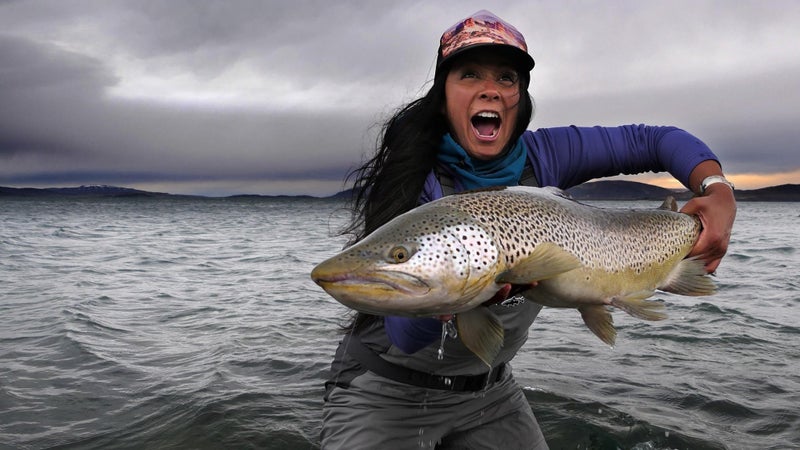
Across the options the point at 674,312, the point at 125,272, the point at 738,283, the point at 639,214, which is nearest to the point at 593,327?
the point at 639,214

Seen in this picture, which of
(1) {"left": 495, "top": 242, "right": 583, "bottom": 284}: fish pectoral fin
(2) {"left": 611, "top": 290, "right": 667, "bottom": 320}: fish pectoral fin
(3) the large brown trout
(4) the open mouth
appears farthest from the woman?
(1) {"left": 495, "top": 242, "right": 583, "bottom": 284}: fish pectoral fin

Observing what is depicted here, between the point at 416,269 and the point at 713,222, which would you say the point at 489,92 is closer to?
the point at 713,222

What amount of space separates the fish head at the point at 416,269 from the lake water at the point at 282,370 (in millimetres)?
2101

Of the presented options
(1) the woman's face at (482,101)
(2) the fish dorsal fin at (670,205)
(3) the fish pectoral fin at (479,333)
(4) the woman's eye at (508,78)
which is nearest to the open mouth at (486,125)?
(1) the woman's face at (482,101)

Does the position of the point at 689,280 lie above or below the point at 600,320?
above

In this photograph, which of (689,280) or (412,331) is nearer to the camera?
(412,331)

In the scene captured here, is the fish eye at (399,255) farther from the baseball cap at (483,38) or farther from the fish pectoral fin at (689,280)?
the fish pectoral fin at (689,280)

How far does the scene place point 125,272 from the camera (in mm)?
16109

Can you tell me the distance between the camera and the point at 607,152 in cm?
399

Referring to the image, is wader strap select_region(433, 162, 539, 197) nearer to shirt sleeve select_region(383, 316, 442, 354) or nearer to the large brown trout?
the large brown trout

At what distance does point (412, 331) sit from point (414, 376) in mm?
850

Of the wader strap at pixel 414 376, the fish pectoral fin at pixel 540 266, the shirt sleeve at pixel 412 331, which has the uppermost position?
the fish pectoral fin at pixel 540 266

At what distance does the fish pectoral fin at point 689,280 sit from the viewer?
3.35 metres

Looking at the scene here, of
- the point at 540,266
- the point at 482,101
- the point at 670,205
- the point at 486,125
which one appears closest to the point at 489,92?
the point at 482,101
